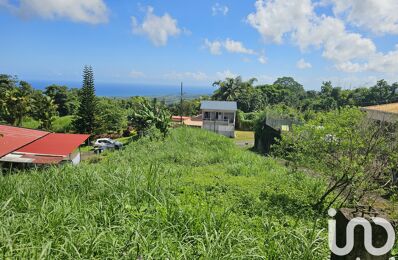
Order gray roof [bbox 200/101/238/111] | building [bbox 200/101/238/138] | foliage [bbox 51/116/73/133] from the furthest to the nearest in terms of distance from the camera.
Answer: foliage [bbox 51/116/73/133] → gray roof [bbox 200/101/238/111] → building [bbox 200/101/238/138]

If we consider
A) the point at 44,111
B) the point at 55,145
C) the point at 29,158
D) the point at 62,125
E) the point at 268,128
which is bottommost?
the point at 62,125

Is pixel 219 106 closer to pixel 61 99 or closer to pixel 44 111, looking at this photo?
pixel 44 111

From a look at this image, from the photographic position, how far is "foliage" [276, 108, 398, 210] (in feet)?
22.3

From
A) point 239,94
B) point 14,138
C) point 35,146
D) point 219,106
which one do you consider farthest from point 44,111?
point 239,94

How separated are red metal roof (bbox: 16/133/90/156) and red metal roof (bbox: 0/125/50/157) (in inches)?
26.4

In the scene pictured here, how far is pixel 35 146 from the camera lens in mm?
17156

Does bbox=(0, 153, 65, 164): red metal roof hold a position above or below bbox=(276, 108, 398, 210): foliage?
below

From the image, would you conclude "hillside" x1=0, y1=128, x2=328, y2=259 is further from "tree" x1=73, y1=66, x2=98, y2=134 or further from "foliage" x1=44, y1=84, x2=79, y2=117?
"foliage" x1=44, y1=84, x2=79, y2=117

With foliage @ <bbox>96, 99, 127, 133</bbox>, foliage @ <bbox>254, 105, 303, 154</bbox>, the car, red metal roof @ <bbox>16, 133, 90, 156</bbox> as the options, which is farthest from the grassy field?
foliage @ <bbox>254, 105, 303, 154</bbox>

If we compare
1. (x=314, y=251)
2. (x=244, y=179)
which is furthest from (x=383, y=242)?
(x=244, y=179)

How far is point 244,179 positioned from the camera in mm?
9180

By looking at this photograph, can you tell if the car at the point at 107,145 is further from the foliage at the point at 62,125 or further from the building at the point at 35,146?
the foliage at the point at 62,125

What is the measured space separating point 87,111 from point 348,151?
34438 mm

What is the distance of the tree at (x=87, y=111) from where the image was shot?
36938 mm
